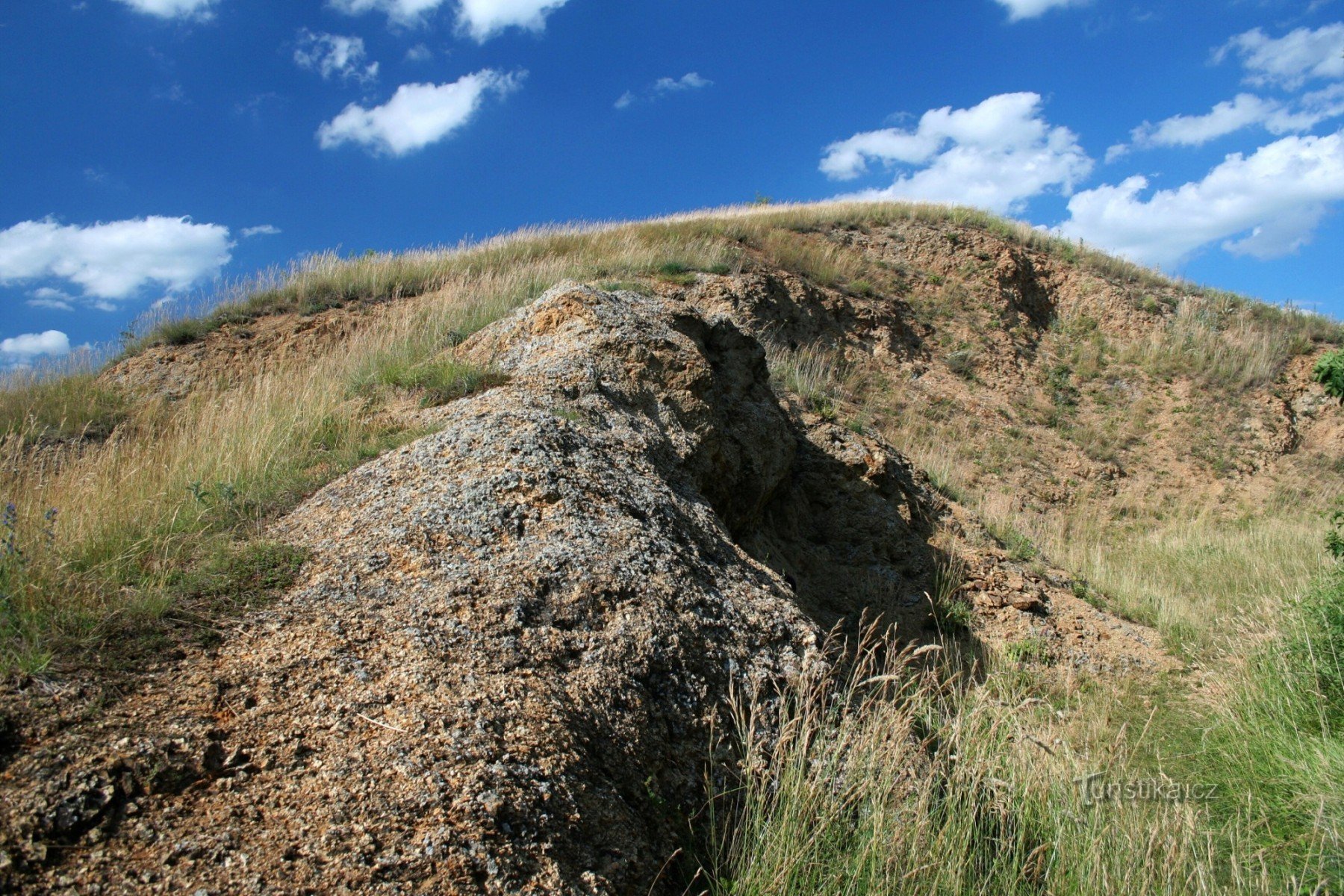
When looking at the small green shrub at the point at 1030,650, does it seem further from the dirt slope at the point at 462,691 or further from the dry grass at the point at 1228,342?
the dry grass at the point at 1228,342

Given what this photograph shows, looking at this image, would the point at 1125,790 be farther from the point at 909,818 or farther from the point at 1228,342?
the point at 1228,342

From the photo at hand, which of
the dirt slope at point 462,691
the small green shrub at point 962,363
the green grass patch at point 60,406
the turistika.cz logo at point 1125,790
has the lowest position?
the turistika.cz logo at point 1125,790

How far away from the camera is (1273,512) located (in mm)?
13906

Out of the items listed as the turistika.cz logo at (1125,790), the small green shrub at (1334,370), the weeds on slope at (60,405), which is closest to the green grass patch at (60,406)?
the weeds on slope at (60,405)

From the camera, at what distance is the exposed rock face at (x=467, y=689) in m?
2.10

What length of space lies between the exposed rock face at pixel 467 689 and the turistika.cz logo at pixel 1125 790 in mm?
1248

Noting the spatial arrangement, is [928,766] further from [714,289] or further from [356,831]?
[714,289]

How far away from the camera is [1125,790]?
3.32 m

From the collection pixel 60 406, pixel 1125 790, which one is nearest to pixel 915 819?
pixel 1125 790

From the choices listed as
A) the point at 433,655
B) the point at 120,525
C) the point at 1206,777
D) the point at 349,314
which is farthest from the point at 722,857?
the point at 349,314

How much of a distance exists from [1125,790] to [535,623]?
2573mm

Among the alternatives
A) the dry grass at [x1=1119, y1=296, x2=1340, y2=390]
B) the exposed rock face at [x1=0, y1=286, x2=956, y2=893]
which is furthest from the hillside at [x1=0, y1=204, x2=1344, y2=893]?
the dry grass at [x1=1119, y1=296, x2=1340, y2=390]

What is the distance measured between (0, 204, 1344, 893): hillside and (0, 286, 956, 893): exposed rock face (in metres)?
0.01

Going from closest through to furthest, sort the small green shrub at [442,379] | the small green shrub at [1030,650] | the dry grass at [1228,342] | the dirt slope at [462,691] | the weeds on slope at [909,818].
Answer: the dirt slope at [462,691]
the weeds on slope at [909,818]
the small green shrub at [442,379]
the small green shrub at [1030,650]
the dry grass at [1228,342]
